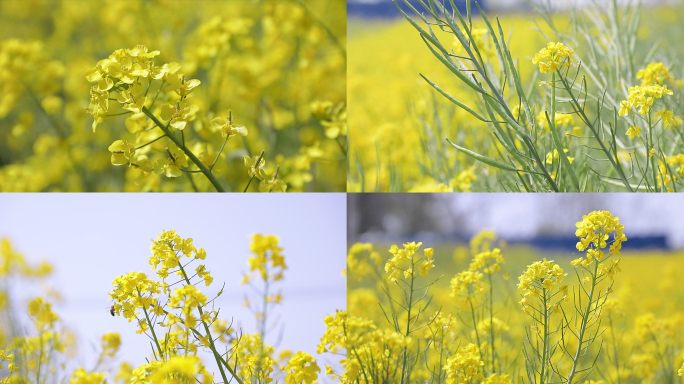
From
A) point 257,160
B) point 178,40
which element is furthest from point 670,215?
point 178,40

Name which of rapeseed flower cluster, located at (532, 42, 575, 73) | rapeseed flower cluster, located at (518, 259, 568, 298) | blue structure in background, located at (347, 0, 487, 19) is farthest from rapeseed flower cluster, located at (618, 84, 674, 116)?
blue structure in background, located at (347, 0, 487, 19)

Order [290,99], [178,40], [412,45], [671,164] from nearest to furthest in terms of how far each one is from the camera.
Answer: [671,164], [290,99], [178,40], [412,45]

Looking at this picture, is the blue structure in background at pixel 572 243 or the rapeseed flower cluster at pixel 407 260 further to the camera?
the blue structure in background at pixel 572 243

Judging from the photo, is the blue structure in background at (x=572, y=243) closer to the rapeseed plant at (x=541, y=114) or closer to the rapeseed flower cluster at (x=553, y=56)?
the rapeseed plant at (x=541, y=114)

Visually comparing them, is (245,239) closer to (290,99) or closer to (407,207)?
(407,207)

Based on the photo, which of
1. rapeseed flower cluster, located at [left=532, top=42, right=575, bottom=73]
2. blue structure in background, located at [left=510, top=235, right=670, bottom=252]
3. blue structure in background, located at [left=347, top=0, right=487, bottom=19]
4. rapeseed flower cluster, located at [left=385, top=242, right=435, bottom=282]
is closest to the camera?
rapeseed flower cluster, located at [left=532, top=42, right=575, bottom=73]

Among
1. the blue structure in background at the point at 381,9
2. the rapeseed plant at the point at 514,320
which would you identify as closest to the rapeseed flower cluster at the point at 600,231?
the rapeseed plant at the point at 514,320

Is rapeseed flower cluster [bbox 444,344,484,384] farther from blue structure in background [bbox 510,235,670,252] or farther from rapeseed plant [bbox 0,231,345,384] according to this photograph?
blue structure in background [bbox 510,235,670,252]

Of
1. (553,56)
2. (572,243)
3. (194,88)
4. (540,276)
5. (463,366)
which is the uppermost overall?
(194,88)

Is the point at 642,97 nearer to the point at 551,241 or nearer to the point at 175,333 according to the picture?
the point at 551,241

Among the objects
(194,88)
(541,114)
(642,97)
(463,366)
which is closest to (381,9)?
(194,88)

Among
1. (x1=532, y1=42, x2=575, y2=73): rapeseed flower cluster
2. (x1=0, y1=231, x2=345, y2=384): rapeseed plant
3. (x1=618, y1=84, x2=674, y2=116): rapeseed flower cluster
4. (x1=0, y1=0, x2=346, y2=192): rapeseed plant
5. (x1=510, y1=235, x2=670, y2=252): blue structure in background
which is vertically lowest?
(x1=0, y1=231, x2=345, y2=384): rapeseed plant
